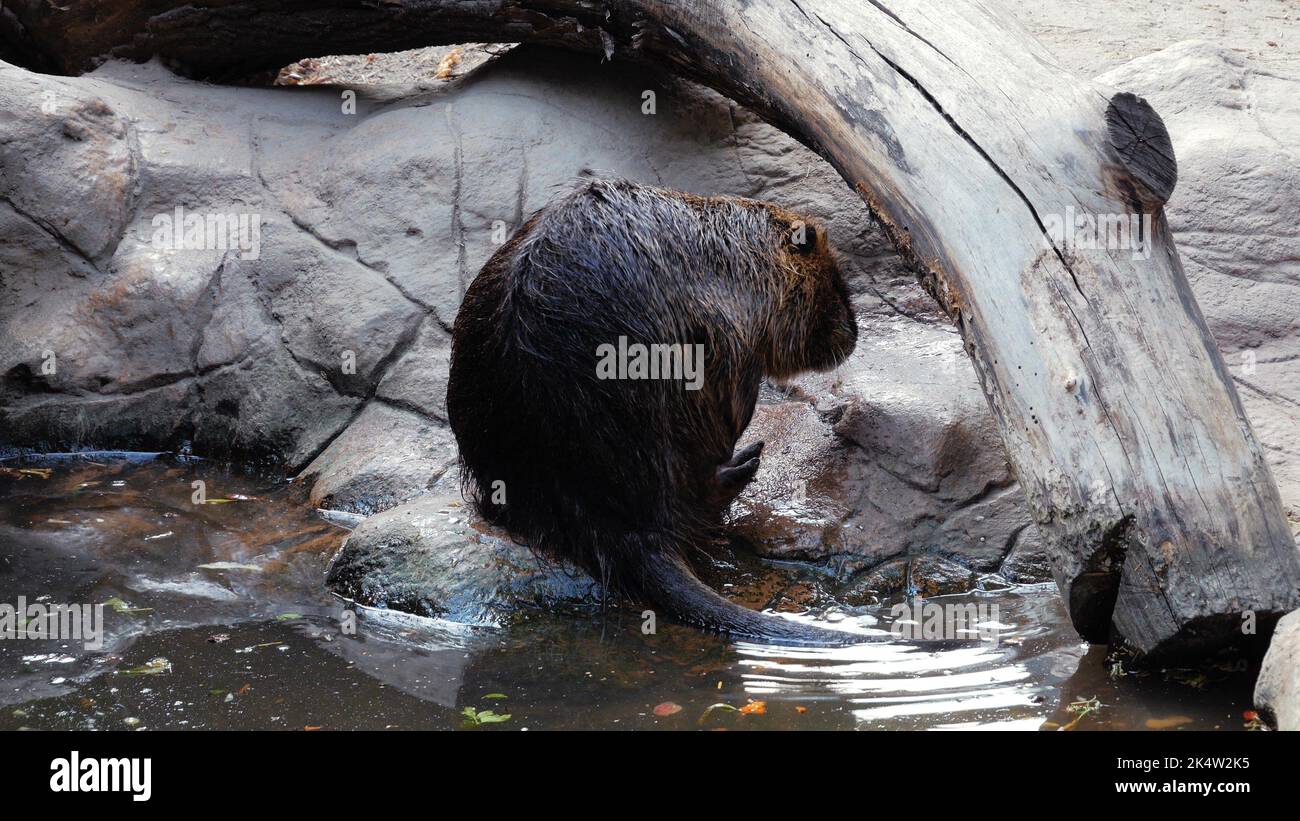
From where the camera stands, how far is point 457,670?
3906mm

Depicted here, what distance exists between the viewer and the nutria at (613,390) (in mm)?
4113

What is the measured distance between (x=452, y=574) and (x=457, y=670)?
559 millimetres

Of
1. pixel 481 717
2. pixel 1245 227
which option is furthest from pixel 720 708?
pixel 1245 227

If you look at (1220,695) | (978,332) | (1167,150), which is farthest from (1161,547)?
(1167,150)

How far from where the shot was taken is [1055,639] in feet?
13.1

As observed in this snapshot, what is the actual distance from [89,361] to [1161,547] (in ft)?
15.8

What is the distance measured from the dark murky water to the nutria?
295 mm

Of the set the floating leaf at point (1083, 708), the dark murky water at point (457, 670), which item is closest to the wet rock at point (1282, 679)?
the dark murky water at point (457, 670)

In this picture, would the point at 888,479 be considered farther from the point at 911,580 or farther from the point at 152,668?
the point at 152,668

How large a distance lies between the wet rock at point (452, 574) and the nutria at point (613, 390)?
0.11 m

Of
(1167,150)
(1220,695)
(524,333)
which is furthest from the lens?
(524,333)

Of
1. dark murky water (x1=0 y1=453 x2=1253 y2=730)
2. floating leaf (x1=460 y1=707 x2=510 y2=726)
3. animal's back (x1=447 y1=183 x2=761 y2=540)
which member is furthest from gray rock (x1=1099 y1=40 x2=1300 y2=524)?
floating leaf (x1=460 y1=707 x2=510 y2=726)

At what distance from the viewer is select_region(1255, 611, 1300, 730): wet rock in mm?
3031

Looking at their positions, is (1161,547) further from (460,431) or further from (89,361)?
(89,361)
